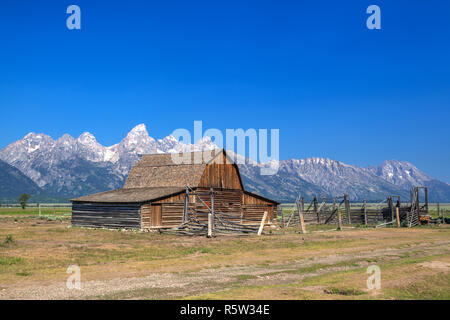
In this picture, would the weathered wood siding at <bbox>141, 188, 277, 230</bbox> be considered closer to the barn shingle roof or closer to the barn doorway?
the barn doorway

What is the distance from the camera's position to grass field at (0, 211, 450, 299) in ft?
39.4

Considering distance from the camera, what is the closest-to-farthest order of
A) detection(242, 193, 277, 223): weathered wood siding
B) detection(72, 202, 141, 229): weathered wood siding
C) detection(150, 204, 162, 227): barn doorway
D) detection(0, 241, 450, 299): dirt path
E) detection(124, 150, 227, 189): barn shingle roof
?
detection(0, 241, 450, 299): dirt path
detection(72, 202, 141, 229): weathered wood siding
detection(150, 204, 162, 227): barn doorway
detection(124, 150, 227, 189): barn shingle roof
detection(242, 193, 277, 223): weathered wood siding

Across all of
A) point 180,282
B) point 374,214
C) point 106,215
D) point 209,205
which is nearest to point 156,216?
point 106,215

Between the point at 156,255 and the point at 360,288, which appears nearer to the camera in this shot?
the point at 360,288

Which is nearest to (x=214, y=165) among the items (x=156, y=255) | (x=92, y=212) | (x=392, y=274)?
(x=92, y=212)

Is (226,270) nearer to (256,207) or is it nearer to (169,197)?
(169,197)

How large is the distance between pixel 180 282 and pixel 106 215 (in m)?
29.6

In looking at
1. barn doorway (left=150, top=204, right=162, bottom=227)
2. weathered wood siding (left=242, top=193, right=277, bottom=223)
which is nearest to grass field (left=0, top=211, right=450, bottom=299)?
barn doorway (left=150, top=204, right=162, bottom=227)

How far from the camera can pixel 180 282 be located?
1395cm
